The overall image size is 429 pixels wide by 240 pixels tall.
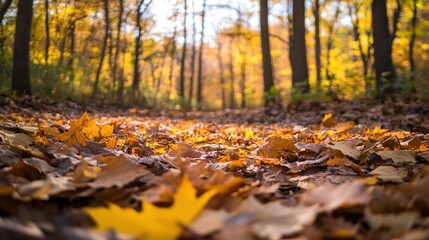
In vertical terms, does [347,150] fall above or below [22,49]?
below

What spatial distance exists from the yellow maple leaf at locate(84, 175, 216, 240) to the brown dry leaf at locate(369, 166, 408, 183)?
3.42 ft

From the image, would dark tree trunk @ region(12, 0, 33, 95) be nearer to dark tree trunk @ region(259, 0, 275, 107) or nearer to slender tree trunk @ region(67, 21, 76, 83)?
slender tree trunk @ region(67, 21, 76, 83)

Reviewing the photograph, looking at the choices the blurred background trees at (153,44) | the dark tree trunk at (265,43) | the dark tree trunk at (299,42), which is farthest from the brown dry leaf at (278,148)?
the dark tree trunk at (265,43)

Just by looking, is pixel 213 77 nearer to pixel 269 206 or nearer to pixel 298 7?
pixel 298 7

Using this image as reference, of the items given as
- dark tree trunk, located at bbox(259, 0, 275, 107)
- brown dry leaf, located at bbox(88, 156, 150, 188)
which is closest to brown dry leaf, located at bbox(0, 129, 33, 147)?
brown dry leaf, located at bbox(88, 156, 150, 188)

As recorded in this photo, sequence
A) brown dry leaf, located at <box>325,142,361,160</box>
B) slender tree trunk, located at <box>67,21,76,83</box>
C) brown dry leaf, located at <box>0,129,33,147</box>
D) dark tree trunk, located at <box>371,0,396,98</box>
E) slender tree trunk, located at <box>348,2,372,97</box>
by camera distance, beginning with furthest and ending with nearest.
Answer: slender tree trunk, located at <box>348,2,372,97</box>, slender tree trunk, located at <box>67,21,76,83</box>, dark tree trunk, located at <box>371,0,396,98</box>, brown dry leaf, located at <box>325,142,361,160</box>, brown dry leaf, located at <box>0,129,33,147</box>

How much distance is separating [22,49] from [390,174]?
28.3 feet

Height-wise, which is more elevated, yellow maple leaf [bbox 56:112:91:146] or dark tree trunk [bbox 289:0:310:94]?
dark tree trunk [bbox 289:0:310:94]

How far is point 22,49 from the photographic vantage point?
317 inches

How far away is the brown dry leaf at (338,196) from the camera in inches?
38.4

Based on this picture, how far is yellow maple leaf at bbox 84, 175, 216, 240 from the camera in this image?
74 cm

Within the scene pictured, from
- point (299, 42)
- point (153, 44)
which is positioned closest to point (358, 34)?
point (299, 42)

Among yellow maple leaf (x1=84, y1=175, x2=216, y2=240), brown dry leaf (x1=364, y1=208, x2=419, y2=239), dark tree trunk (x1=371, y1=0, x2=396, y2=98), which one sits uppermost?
dark tree trunk (x1=371, y1=0, x2=396, y2=98)

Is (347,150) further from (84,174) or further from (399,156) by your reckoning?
(84,174)
